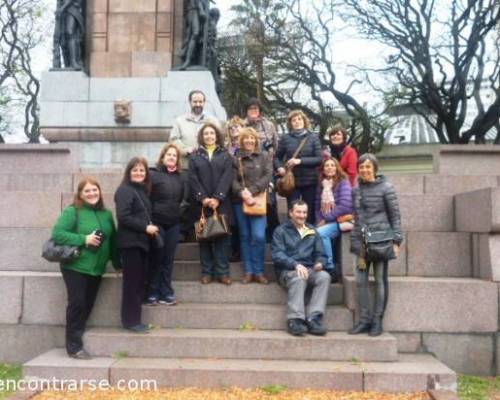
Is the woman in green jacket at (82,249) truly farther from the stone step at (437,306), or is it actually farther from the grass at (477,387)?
the grass at (477,387)

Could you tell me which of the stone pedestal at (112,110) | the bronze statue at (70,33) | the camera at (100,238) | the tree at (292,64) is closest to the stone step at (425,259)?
the camera at (100,238)

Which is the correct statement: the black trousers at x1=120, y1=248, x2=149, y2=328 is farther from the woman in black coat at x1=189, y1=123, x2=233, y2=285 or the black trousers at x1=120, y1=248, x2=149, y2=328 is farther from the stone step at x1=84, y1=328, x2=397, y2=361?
the woman in black coat at x1=189, y1=123, x2=233, y2=285

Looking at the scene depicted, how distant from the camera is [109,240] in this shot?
248 inches

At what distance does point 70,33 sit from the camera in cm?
1165

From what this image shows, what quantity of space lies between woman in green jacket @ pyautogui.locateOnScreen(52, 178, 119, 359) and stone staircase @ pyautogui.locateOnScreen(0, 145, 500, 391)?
0.62ft

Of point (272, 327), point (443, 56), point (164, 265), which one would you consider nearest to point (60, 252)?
point (164, 265)

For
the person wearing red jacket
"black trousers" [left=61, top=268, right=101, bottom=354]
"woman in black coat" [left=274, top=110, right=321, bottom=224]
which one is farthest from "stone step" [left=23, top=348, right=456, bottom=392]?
the person wearing red jacket

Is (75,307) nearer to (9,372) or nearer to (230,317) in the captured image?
(9,372)

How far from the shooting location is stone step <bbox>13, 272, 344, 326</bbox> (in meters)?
6.62

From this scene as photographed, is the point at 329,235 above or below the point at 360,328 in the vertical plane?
above

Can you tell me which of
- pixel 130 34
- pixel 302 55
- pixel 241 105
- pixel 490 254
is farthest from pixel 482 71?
pixel 490 254

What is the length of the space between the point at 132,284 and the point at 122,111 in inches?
239

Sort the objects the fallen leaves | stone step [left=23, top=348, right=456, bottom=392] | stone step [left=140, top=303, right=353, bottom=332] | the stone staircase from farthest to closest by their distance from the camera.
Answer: stone step [left=140, top=303, right=353, bottom=332] < the stone staircase < stone step [left=23, top=348, right=456, bottom=392] < the fallen leaves

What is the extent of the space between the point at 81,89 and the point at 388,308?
7.78 m
